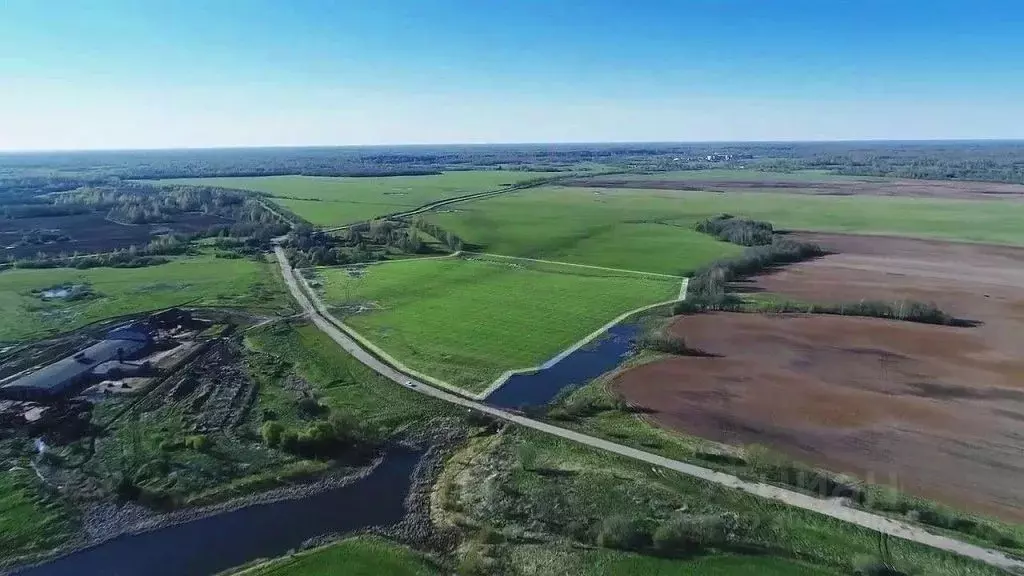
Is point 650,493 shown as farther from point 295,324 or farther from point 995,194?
point 995,194

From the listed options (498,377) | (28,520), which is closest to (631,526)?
(498,377)

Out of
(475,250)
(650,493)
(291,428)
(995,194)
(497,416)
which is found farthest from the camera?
(995,194)

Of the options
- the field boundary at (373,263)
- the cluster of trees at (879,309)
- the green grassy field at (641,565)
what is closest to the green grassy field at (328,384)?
the green grassy field at (641,565)

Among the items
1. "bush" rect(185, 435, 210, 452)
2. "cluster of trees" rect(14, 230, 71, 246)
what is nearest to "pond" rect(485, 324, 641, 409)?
"bush" rect(185, 435, 210, 452)

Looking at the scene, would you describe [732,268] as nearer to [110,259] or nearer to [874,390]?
[874,390]

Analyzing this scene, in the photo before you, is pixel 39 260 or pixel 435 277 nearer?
pixel 435 277

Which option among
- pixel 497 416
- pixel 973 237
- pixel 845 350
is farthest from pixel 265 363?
pixel 973 237
